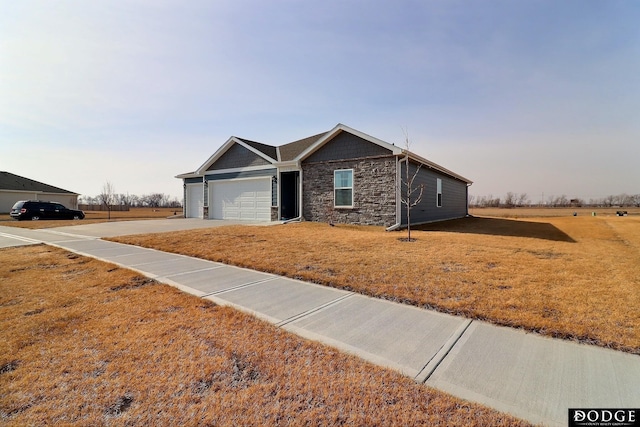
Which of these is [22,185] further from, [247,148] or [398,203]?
[398,203]

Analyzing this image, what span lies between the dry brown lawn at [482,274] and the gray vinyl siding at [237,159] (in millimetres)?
8350

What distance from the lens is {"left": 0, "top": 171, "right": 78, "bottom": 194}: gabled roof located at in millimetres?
32219

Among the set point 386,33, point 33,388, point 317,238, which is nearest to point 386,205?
point 317,238

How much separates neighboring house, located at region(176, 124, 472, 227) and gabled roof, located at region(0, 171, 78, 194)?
27.0 metres

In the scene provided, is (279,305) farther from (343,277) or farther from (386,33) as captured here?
(386,33)

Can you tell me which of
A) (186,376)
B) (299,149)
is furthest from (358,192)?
(186,376)

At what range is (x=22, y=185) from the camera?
109ft

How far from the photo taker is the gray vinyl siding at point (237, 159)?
16.6m

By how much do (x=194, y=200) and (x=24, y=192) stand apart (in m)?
28.0

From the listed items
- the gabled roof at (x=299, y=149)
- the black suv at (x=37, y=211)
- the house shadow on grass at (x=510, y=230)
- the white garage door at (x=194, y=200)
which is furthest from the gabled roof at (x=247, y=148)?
the black suv at (x=37, y=211)

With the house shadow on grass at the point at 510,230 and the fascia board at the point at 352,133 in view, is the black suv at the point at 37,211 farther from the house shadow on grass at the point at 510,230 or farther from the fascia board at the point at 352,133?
the house shadow on grass at the point at 510,230

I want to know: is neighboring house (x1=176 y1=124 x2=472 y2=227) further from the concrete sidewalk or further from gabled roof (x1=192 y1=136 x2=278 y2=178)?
the concrete sidewalk

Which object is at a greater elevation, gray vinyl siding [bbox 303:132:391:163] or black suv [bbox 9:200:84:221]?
gray vinyl siding [bbox 303:132:391:163]

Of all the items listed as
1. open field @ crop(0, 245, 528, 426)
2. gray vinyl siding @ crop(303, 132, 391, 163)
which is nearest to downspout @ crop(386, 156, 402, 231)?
gray vinyl siding @ crop(303, 132, 391, 163)
